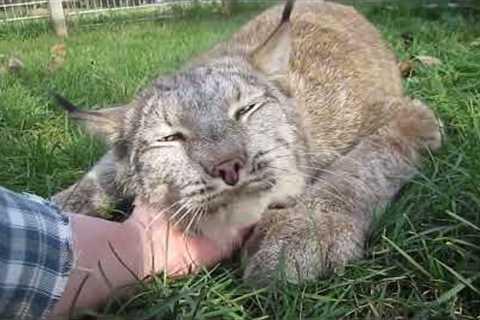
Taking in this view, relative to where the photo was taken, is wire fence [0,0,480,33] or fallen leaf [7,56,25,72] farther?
wire fence [0,0,480,33]

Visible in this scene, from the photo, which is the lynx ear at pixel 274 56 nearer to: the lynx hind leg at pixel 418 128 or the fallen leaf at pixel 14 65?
the lynx hind leg at pixel 418 128

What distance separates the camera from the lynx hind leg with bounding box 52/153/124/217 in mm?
2543

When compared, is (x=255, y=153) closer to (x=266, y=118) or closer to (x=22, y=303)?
(x=266, y=118)

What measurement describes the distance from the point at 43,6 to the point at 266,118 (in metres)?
7.26

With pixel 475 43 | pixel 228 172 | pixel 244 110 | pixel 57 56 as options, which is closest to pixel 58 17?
pixel 57 56

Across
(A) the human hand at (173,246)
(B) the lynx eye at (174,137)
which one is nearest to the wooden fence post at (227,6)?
(B) the lynx eye at (174,137)

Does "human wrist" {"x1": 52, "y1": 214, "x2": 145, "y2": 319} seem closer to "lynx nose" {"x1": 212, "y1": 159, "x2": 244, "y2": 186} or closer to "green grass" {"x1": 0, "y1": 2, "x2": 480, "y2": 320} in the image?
"green grass" {"x1": 0, "y1": 2, "x2": 480, "y2": 320}

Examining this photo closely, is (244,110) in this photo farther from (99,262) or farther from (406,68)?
(406,68)

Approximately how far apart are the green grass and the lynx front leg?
0.18 ft

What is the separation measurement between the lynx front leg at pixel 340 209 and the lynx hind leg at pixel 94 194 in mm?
644

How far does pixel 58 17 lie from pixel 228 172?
6.92 m

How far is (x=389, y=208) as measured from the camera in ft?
7.25

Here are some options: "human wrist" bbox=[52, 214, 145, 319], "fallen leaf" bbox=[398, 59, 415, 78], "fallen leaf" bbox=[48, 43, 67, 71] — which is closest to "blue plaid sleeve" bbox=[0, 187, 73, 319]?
"human wrist" bbox=[52, 214, 145, 319]

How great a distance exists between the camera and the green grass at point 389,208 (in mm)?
1745
